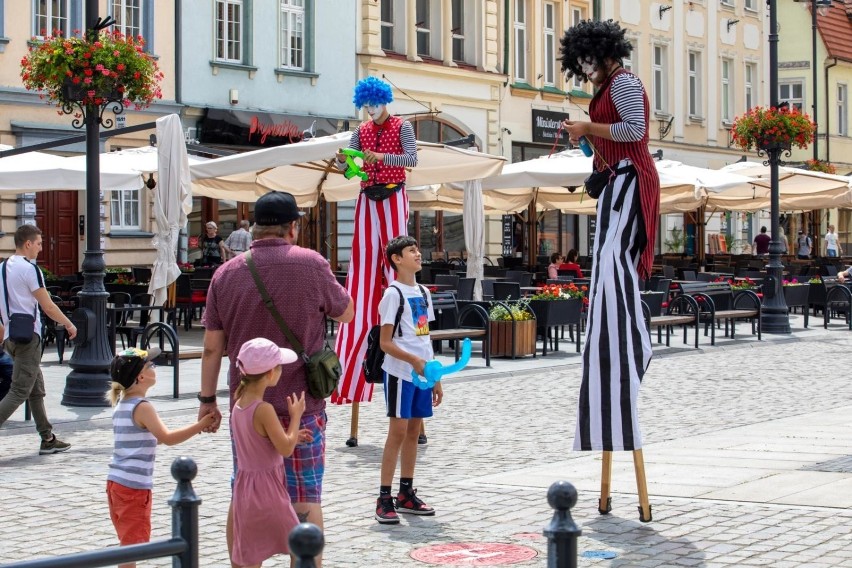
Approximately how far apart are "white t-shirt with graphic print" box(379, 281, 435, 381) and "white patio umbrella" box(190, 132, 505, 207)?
27.2ft

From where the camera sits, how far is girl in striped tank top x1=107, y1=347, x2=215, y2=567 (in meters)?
5.93

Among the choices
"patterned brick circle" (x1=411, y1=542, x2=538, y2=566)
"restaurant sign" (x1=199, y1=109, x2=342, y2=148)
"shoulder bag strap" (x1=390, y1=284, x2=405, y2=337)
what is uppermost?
"restaurant sign" (x1=199, y1=109, x2=342, y2=148)

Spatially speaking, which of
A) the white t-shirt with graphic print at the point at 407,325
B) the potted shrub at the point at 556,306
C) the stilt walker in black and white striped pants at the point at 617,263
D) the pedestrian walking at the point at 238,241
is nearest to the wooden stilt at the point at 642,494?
the stilt walker in black and white striped pants at the point at 617,263

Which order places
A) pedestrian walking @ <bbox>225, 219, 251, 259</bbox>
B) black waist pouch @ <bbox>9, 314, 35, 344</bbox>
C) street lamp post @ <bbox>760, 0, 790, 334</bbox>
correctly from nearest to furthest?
black waist pouch @ <bbox>9, 314, 35, 344</bbox>
street lamp post @ <bbox>760, 0, 790, 334</bbox>
pedestrian walking @ <bbox>225, 219, 251, 259</bbox>

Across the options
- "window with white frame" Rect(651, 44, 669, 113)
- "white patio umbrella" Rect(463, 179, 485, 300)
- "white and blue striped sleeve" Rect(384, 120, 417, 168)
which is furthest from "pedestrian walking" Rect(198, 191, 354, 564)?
"window with white frame" Rect(651, 44, 669, 113)

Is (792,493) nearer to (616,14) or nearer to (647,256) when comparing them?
(647,256)

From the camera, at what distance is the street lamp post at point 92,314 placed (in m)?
12.9

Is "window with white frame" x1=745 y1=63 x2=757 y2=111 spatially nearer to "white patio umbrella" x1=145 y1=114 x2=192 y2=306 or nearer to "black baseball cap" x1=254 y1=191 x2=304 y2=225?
"white patio umbrella" x1=145 y1=114 x2=192 y2=306

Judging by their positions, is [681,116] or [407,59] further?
[681,116]

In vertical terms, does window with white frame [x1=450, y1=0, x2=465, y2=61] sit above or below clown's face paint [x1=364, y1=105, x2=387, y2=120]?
above

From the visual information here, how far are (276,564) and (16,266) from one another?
197 inches

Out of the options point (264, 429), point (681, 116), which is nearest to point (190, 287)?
point (264, 429)

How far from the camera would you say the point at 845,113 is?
2047 inches

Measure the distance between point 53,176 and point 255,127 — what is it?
1083 centimetres
